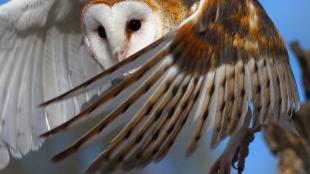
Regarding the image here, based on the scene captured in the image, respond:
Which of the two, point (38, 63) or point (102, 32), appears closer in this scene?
point (102, 32)

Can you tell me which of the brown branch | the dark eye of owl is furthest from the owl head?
the brown branch

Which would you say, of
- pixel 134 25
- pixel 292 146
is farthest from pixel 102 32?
pixel 292 146

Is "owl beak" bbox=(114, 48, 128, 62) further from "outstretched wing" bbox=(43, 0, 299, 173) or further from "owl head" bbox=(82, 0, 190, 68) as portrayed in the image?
"outstretched wing" bbox=(43, 0, 299, 173)

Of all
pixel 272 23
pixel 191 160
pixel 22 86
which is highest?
pixel 272 23

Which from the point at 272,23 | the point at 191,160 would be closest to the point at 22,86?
the point at 272,23

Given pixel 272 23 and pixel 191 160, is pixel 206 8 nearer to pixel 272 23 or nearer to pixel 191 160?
pixel 272 23

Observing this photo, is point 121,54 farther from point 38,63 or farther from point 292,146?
point 292,146
